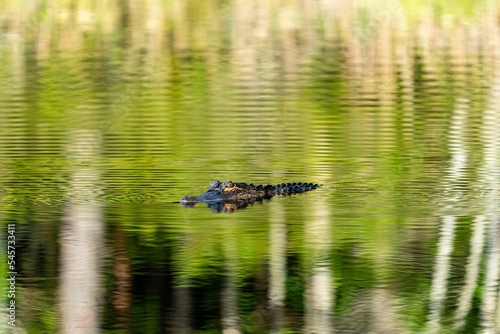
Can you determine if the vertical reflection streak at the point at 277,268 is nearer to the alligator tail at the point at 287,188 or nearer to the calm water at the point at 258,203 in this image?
the calm water at the point at 258,203

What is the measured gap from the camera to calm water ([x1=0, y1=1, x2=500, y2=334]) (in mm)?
12312

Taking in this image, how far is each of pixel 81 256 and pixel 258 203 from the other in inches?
136

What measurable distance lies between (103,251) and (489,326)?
412 centimetres

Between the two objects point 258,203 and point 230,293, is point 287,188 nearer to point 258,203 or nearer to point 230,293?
point 258,203

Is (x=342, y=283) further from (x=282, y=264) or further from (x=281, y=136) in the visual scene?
(x=281, y=136)

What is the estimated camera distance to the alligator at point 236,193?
1655cm

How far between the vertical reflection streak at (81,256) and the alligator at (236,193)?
4.64ft

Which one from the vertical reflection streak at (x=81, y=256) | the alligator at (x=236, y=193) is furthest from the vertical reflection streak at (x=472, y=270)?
the vertical reflection streak at (x=81, y=256)

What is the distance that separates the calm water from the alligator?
0.18 metres

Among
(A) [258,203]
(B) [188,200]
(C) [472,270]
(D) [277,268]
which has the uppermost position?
(B) [188,200]

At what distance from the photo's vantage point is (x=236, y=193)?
16.6m

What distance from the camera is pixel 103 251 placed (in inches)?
551

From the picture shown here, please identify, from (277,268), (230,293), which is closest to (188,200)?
(277,268)

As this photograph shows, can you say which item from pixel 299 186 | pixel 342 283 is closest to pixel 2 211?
pixel 299 186
